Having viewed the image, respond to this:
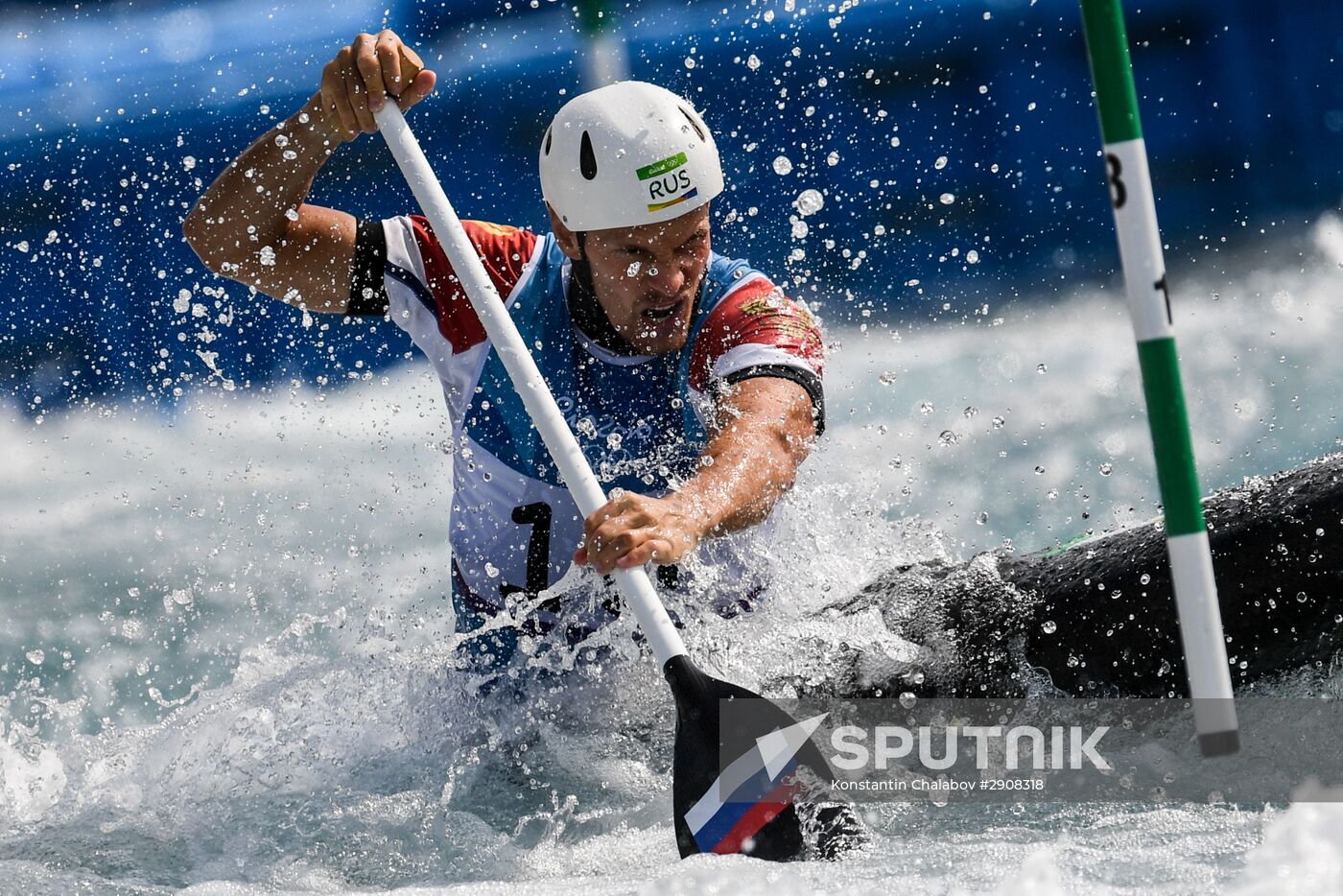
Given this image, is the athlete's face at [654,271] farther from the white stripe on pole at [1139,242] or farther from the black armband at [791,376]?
the white stripe on pole at [1139,242]

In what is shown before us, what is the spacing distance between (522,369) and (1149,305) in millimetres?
1085

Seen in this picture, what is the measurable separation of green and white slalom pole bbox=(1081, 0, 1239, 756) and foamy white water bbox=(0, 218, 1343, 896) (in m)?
0.38

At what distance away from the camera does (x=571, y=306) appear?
8.63 feet

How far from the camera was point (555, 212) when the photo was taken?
2.58m

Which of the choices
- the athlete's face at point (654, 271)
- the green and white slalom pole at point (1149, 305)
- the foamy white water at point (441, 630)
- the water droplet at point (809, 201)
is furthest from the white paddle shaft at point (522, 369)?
the water droplet at point (809, 201)

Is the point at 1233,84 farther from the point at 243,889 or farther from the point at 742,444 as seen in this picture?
the point at 243,889

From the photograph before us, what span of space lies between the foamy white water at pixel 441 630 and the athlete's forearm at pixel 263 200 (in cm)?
69

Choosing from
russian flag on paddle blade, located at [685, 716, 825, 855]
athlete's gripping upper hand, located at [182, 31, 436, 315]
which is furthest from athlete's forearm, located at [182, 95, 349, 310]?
russian flag on paddle blade, located at [685, 716, 825, 855]

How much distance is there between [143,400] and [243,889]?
147 inches

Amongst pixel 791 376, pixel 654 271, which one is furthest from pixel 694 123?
pixel 791 376

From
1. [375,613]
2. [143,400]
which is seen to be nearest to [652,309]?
[375,613]

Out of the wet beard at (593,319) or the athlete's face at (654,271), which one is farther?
the wet beard at (593,319)

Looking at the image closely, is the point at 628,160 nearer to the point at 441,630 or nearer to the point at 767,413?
the point at 767,413

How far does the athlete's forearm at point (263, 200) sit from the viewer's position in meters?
2.50
